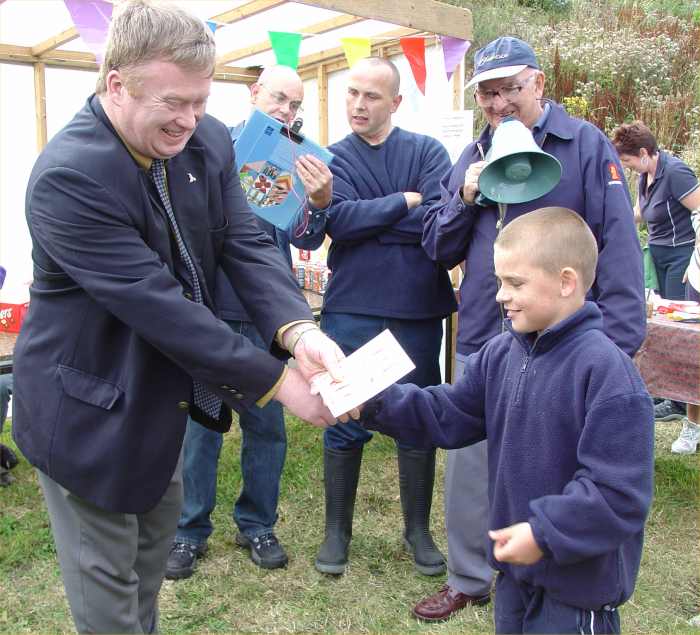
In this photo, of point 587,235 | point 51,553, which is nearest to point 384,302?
point 587,235

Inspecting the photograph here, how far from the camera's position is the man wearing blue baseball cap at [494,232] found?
265cm

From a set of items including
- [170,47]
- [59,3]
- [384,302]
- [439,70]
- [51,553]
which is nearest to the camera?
[170,47]

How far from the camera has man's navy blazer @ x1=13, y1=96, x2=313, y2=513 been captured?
5.95ft

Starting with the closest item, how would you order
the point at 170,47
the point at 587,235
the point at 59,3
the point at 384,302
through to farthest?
the point at 170,47, the point at 587,235, the point at 384,302, the point at 59,3

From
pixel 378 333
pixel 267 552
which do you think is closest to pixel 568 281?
pixel 378 333

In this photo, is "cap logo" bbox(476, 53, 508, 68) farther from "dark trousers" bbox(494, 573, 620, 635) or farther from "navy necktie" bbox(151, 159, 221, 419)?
"dark trousers" bbox(494, 573, 620, 635)

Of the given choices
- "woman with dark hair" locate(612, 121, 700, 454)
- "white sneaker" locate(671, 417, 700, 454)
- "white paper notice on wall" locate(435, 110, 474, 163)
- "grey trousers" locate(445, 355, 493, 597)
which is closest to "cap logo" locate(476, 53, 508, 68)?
"grey trousers" locate(445, 355, 493, 597)

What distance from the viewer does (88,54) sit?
6.60m

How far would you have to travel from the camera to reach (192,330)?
190cm

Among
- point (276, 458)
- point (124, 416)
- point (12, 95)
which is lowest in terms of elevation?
point (276, 458)

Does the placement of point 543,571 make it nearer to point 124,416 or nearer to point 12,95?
point 124,416

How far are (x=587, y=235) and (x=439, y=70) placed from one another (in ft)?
14.0

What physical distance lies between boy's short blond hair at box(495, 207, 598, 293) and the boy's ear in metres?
0.01

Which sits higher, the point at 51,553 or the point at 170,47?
the point at 170,47
